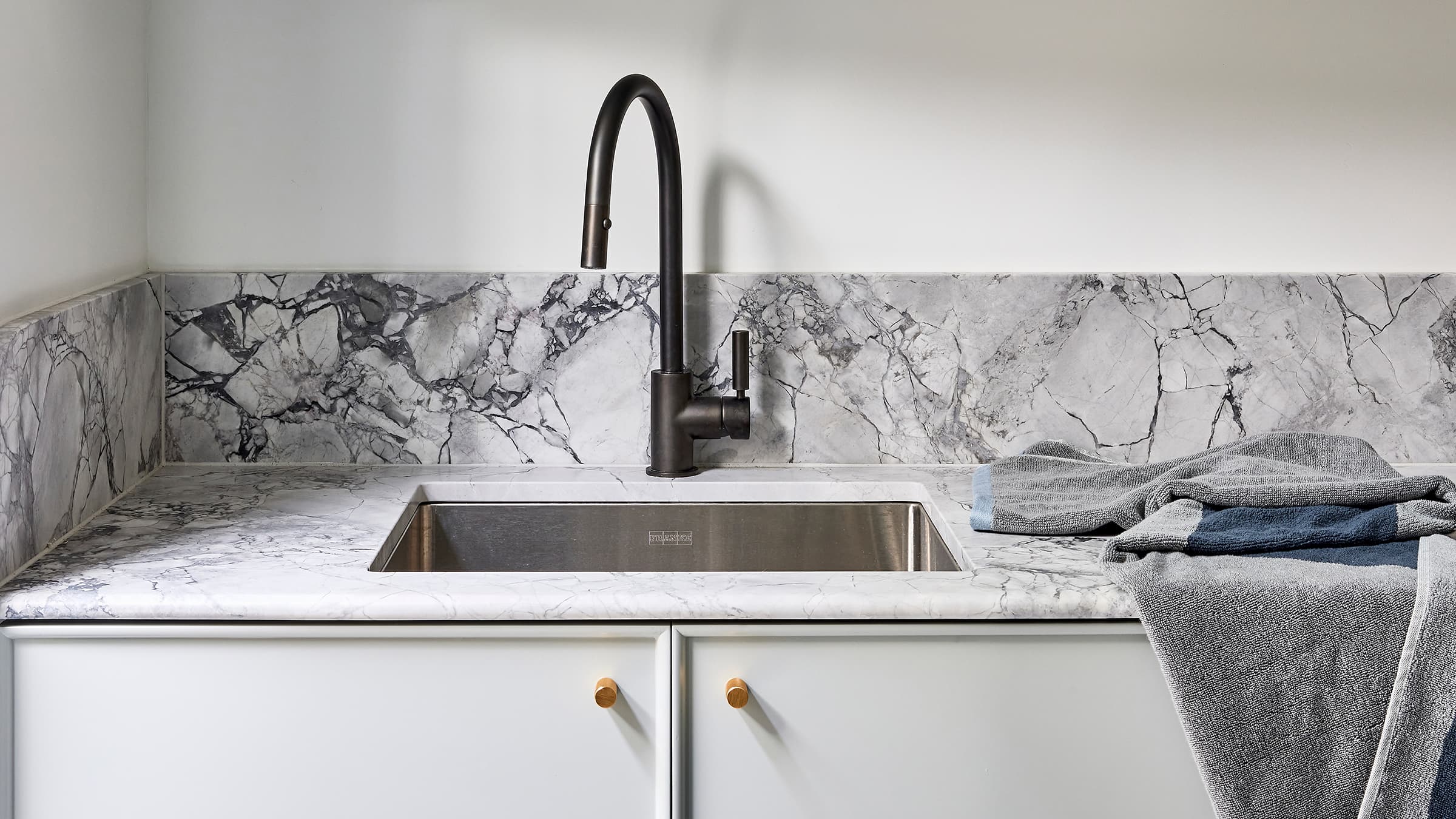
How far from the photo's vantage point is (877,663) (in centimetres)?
112

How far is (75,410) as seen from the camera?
1.32 m

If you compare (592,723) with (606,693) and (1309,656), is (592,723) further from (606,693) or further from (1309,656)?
(1309,656)

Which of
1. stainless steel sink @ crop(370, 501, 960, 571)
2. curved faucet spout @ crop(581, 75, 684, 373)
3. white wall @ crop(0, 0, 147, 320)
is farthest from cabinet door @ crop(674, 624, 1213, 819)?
white wall @ crop(0, 0, 147, 320)

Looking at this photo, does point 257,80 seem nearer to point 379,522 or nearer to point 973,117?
point 379,522

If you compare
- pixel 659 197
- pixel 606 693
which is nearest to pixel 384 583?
pixel 606 693

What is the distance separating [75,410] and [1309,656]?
1318mm

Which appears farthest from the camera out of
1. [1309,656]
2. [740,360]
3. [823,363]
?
[823,363]

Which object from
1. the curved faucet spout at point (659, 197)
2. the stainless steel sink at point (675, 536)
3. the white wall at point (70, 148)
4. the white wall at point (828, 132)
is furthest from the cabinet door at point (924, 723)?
the white wall at point (70, 148)

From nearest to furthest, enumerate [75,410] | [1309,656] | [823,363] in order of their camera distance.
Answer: [1309,656] < [75,410] < [823,363]

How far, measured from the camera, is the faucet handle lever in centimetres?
152

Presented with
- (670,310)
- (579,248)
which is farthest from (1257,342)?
(579,248)

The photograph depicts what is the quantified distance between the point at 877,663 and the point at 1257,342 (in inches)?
34.0

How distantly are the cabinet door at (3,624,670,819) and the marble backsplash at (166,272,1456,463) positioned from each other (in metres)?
0.56

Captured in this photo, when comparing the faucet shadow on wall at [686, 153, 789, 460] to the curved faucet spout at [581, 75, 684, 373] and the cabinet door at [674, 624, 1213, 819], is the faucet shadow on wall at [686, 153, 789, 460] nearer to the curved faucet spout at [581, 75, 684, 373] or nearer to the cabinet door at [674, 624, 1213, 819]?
the curved faucet spout at [581, 75, 684, 373]
